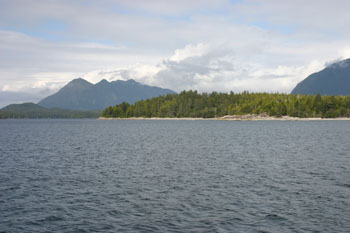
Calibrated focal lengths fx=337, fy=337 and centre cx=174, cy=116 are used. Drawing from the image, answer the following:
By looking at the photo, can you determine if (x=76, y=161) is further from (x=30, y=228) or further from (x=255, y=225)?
(x=255, y=225)

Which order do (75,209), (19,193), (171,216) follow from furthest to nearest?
(19,193) → (75,209) → (171,216)

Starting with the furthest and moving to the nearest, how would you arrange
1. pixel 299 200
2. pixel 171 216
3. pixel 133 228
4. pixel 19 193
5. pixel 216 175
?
pixel 216 175 < pixel 19 193 < pixel 299 200 < pixel 171 216 < pixel 133 228

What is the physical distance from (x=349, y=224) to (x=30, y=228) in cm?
2284

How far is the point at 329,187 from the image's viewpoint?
3509cm

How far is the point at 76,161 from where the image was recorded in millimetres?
56031

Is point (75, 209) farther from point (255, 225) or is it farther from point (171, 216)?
point (255, 225)

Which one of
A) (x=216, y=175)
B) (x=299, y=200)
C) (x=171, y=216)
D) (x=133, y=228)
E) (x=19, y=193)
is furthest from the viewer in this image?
(x=216, y=175)

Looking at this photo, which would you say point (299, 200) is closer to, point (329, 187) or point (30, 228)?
point (329, 187)

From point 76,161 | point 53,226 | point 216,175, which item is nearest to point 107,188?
point 53,226

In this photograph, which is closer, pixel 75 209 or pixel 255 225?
pixel 255 225

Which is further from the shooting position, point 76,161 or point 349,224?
point 76,161

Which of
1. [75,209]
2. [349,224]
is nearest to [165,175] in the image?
[75,209]

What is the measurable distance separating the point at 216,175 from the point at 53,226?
2272 cm

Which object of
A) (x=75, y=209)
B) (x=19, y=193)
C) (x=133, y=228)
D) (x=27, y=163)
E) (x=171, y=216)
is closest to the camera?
(x=133, y=228)
